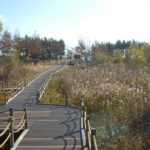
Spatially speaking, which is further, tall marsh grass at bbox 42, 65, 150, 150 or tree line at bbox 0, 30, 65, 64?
tree line at bbox 0, 30, 65, 64

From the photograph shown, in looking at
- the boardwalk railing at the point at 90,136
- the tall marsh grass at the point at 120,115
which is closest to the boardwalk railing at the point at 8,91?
the tall marsh grass at the point at 120,115

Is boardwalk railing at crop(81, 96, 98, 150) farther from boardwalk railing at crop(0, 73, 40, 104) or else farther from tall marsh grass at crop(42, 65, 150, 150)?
boardwalk railing at crop(0, 73, 40, 104)

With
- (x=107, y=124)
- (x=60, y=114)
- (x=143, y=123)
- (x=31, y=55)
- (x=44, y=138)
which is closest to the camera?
(x=44, y=138)

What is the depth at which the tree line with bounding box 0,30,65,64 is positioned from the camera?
32.0 m

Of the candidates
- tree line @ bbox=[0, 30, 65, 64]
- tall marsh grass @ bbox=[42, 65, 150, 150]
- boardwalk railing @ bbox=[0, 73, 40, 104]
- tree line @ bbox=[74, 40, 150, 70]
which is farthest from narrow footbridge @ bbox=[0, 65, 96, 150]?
tree line @ bbox=[0, 30, 65, 64]

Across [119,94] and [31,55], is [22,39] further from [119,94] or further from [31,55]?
[119,94]

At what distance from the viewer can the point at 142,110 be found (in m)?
8.63

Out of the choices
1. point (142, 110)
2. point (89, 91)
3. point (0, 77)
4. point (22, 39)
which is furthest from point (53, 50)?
point (142, 110)

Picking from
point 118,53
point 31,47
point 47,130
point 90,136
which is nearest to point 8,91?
point 47,130

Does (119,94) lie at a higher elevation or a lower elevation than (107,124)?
higher

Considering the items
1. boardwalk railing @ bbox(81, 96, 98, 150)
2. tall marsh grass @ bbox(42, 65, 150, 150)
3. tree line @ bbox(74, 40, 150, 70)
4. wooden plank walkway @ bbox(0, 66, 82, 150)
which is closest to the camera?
boardwalk railing @ bbox(81, 96, 98, 150)

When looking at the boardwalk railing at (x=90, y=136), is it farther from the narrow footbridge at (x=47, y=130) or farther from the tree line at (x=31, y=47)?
the tree line at (x=31, y=47)

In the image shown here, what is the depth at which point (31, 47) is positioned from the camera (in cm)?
5219

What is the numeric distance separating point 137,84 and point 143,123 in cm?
597
